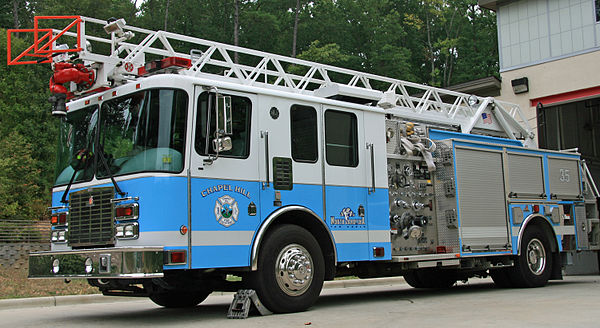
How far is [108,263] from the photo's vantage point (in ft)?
23.4

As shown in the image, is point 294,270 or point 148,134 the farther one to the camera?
point 294,270

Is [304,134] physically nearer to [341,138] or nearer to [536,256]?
[341,138]

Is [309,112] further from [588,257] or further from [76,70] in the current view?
[588,257]

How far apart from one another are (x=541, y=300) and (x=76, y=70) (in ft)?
23.4

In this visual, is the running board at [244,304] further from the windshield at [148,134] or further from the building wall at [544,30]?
the building wall at [544,30]

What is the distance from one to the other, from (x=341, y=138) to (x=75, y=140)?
11.9 feet

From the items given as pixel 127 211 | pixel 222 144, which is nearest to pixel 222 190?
pixel 222 144

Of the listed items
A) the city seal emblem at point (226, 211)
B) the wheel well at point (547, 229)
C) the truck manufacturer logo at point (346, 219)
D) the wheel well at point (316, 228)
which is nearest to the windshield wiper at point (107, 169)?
the city seal emblem at point (226, 211)

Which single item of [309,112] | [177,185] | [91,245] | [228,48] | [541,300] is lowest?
[541,300]

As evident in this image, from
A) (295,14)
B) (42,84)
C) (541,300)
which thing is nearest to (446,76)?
(295,14)

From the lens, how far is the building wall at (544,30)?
1847 cm

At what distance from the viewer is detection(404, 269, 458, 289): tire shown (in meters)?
12.6

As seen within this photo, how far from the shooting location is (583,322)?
6.84 metres

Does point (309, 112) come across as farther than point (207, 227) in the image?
Yes
